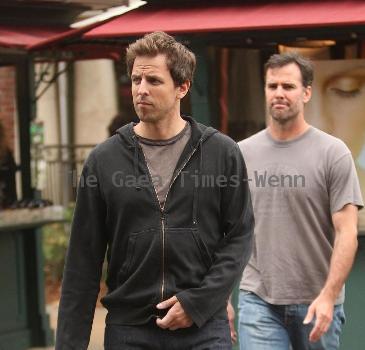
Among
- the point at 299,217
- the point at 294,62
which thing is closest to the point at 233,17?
the point at 294,62

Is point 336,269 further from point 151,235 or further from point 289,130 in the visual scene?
point 151,235

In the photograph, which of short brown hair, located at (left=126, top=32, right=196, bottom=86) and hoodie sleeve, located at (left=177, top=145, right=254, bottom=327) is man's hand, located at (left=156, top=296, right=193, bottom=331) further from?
short brown hair, located at (left=126, top=32, right=196, bottom=86)

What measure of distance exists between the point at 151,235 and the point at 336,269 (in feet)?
4.43

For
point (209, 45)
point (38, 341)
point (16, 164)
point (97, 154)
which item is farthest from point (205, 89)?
point (97, 154)

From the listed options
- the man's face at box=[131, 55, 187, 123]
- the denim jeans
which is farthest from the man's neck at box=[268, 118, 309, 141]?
the denim jeans

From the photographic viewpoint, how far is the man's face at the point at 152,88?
379 centimetres

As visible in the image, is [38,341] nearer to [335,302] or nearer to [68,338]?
[335,302]

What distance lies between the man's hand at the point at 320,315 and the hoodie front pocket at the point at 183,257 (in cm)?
111

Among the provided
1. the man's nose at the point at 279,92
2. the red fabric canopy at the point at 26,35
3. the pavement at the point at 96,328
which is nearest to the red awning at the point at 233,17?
the red fabric canopy at the point at 26,35

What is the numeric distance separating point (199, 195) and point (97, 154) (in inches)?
15.3

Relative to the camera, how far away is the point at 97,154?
3.88 metres

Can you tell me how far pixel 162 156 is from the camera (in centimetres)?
388

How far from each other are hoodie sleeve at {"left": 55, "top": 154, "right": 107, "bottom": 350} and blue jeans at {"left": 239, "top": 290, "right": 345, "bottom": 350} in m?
1.36

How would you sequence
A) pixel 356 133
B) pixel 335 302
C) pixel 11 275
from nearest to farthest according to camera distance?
1. pixel 335 302
2. pixel 356 133
3. pixel 11 275
